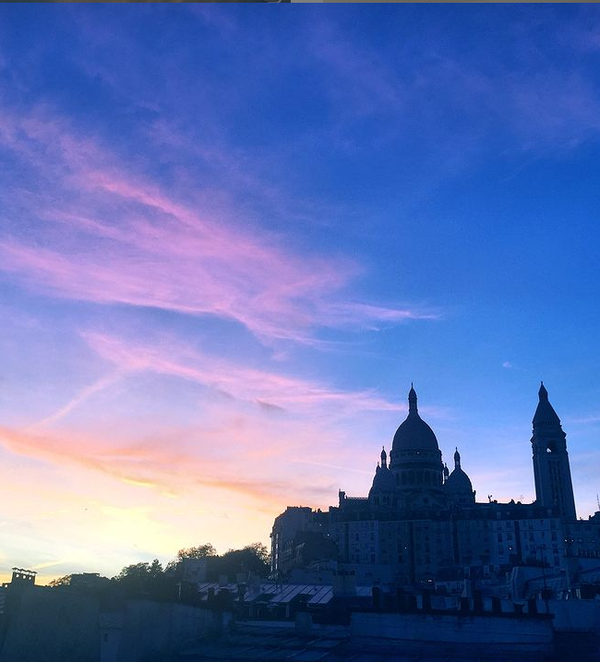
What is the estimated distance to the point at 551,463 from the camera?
186000mm

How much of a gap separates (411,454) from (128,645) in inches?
6553

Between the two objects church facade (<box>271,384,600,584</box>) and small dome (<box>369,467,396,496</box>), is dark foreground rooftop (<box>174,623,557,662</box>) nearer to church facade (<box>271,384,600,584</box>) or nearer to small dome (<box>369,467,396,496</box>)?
church facade (<box>271,384,600,584</box>)

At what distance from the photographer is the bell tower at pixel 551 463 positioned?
600 feet

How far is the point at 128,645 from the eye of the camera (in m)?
37.5

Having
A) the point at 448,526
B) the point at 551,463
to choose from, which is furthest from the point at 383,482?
the point at 551,463

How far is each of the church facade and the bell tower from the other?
9.8 inches

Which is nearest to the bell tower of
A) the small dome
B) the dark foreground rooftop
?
the small dome

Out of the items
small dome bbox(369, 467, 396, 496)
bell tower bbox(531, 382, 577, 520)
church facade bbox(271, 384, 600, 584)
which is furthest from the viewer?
small dome bbox(369, 467, 396, 496)

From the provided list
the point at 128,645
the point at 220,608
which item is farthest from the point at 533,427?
the point at 128,645

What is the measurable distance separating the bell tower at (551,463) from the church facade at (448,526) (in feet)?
0.82

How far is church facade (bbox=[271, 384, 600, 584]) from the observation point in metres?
164

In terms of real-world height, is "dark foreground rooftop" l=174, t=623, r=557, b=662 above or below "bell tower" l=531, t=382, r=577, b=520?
below

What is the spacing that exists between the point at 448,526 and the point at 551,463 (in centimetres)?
3251

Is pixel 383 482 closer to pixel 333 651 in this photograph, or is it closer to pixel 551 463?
pixel 551 463
